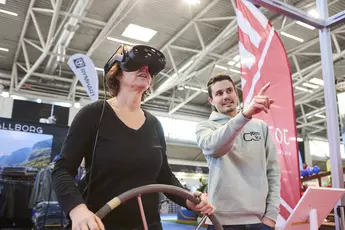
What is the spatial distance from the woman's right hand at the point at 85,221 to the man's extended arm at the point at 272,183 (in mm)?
1111

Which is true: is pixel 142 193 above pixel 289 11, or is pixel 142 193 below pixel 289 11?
below

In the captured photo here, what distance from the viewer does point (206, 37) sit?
33.7 feet

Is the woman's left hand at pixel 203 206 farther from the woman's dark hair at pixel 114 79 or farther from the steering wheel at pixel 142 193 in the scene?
the woman's dark hair at pixel 114 79

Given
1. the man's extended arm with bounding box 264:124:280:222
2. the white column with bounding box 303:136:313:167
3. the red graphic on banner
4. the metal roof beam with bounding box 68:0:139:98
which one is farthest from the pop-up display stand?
the white column with bounding box 303:136:313:167

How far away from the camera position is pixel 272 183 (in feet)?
6.07

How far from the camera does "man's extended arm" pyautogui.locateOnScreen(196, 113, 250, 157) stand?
1.52 m

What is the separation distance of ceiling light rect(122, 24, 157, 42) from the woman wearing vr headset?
27.7ft

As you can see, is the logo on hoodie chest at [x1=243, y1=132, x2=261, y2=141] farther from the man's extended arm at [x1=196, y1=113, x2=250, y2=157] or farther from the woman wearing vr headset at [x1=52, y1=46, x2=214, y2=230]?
the woman wearing vr headset at [x1=52, y1=46, x2=214, y2=230]

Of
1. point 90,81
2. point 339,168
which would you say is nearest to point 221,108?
point 339,168

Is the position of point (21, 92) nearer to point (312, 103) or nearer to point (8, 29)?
point (8, 29)

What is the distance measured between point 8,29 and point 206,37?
5868 millimetres

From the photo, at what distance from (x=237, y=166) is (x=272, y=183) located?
0.25m

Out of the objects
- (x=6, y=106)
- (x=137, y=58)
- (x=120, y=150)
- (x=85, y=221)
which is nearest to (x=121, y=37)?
(x=6, y=106)

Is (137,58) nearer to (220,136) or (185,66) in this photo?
(220,136)
